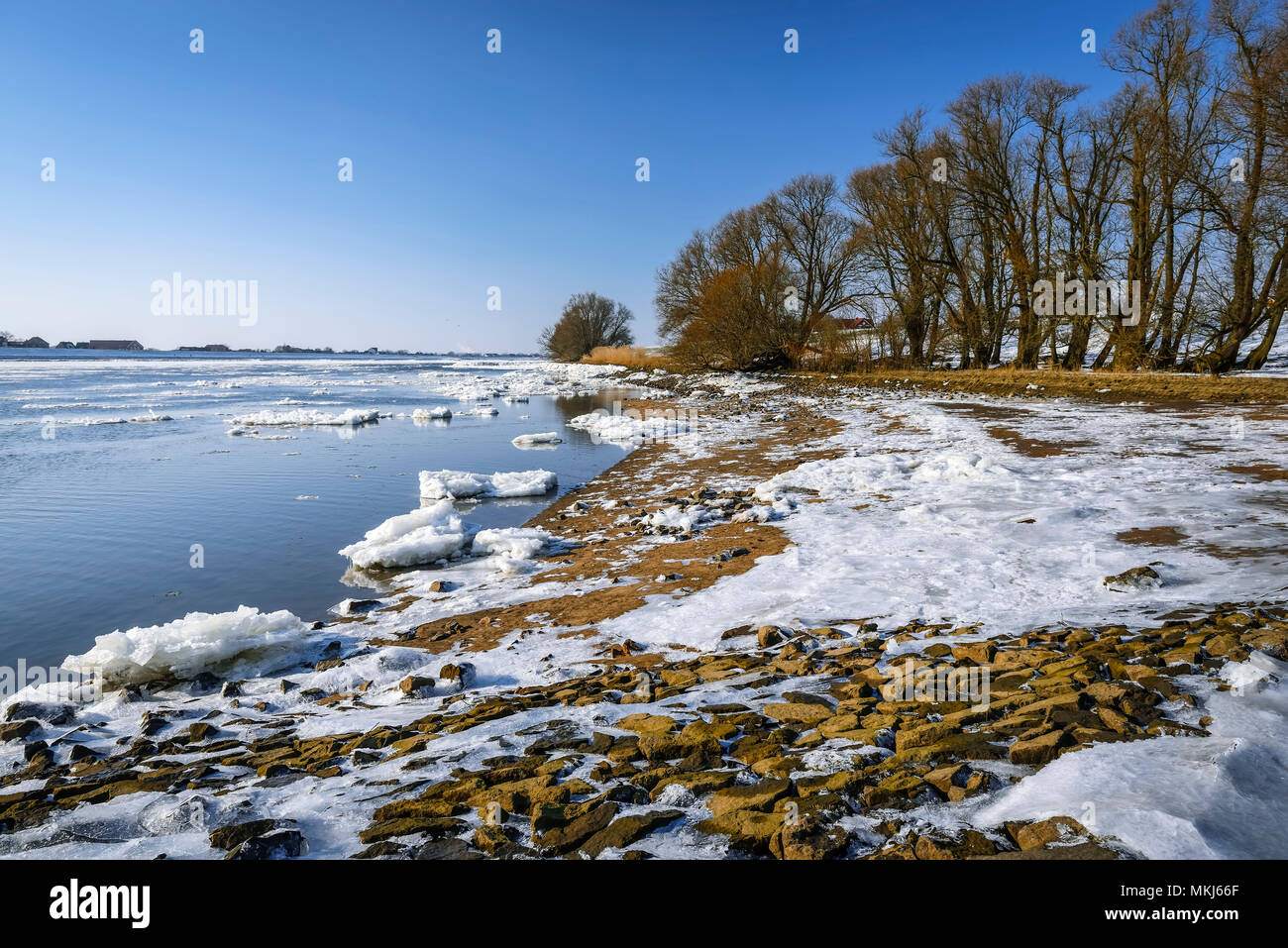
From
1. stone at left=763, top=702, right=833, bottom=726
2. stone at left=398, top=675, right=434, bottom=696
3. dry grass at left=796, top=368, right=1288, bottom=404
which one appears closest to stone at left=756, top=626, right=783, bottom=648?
stone at left=763, top=702, right=833, bottom=726

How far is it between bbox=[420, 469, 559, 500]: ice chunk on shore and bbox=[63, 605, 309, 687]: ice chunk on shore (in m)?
5.88

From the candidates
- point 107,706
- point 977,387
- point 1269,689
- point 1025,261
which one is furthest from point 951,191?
point 107,706

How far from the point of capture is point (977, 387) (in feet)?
89.2

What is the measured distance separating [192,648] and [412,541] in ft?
10.7

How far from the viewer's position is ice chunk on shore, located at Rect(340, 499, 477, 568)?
809 centimetres

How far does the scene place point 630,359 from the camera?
6519cm

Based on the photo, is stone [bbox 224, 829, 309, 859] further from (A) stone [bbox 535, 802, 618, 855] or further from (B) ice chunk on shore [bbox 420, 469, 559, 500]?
(B) ice chunk on shore [bbox 420, 469, 559, 500]

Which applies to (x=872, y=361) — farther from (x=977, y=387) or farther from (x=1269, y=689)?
(x=1269, y=689)

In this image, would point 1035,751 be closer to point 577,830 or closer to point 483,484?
point 577,830

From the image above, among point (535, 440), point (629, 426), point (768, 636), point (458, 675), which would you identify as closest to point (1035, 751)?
point (768, 636)

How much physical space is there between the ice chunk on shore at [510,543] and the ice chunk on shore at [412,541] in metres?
0.29

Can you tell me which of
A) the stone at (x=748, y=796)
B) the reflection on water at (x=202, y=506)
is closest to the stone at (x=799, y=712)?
the stone at (x=748, y=796)

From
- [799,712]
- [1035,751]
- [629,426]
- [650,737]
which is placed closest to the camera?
[1035,751]
